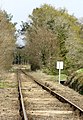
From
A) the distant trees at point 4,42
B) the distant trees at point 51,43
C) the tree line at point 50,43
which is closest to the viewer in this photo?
the distant trees at point 4,42

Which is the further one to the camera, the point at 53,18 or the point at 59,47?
the point at 53,18

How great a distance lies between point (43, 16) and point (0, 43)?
53600 mm

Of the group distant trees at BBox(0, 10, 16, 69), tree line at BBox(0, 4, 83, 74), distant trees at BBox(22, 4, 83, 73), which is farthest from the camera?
distant trees at BBox(22, 4, 83, 73)

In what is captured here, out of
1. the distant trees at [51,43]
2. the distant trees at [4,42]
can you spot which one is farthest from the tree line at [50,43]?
the distant trees at [4,42]

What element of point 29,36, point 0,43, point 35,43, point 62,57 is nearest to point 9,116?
point 0,43

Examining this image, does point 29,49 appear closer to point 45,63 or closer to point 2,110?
point 45,63

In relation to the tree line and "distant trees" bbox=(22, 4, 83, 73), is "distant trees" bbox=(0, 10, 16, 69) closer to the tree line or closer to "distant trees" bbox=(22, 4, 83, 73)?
the tree line

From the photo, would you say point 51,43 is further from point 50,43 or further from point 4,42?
point 4,42

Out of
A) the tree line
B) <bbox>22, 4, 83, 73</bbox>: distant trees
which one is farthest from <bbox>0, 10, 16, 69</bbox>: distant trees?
<bbox>22, 4, 83, 73</bbox>: distant trees

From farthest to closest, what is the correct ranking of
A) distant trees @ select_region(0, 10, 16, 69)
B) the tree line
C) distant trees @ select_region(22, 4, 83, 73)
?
distant trees @ select_region(22, 4, 83, 73) → the tree line → distant trees @ select_region(0, 10, 16, 69)

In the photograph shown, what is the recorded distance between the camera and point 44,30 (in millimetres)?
78500

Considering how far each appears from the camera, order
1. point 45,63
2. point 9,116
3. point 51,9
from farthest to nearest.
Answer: point 51,9 → point 45,63 → point 9,116

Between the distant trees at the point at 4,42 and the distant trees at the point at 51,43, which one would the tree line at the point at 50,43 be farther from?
the distant trees at the point at 4,42

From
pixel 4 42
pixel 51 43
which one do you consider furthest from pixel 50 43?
pixel 4 42
